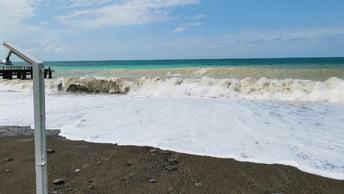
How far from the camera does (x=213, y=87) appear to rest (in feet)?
46.3

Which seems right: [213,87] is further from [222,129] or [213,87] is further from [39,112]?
[39,112]

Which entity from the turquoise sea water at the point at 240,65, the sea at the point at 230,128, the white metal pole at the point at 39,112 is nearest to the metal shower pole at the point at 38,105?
the white metal pole at the point at 39,112

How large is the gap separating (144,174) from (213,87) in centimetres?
1069

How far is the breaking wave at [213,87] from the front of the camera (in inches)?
490

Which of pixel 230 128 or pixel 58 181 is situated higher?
pixel 230 128

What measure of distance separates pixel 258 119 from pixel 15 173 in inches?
228

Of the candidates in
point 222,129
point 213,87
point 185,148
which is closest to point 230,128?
A: point 222,129

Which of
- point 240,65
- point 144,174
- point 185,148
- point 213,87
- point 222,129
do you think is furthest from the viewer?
point 240,65

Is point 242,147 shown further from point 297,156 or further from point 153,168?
point 153,168

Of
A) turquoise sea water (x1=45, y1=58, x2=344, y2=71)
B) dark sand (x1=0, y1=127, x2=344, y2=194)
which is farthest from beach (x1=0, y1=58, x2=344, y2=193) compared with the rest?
turquoise sea water (x1=45, y1=58, x2=344, y2=71)

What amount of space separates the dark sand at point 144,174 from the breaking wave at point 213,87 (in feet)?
29.6

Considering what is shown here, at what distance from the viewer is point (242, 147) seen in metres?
5.01

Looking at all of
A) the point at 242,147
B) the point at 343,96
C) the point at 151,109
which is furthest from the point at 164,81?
the point at 242,147

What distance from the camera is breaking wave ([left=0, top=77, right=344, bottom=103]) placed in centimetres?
1245
